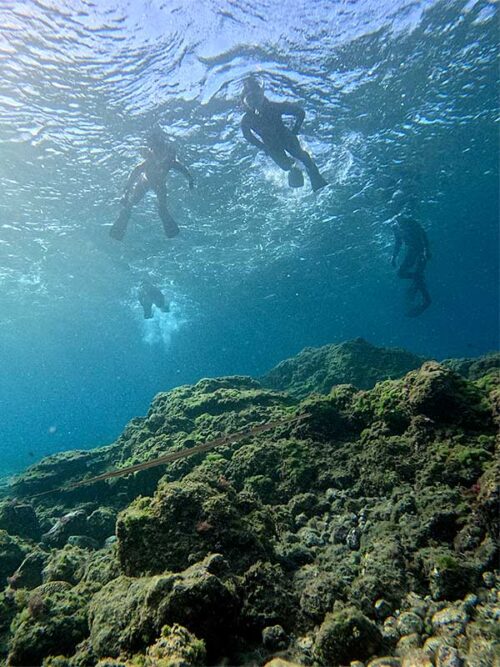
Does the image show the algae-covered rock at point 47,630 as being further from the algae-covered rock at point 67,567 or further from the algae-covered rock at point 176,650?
the algae-covered rock at point 176,650

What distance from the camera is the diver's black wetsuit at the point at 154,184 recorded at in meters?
12.3

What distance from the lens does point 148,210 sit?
20.2m

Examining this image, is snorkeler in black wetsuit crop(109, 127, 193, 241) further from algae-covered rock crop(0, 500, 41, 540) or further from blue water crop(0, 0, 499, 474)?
algae-covered rock crop(0, 500, 41, 540)

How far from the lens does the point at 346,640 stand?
2.18 metres

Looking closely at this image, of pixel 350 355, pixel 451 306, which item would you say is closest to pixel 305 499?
pixel 350 355

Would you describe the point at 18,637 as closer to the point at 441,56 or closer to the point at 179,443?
the point at 179,443

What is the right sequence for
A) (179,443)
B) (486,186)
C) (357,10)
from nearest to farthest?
(179,443) → (357,10) → (486,186)

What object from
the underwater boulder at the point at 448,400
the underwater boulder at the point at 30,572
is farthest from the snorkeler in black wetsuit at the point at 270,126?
the underwater boulder at the point at 30,572

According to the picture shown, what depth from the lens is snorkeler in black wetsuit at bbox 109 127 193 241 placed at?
40.6 ft

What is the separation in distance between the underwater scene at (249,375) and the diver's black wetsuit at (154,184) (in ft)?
0.35

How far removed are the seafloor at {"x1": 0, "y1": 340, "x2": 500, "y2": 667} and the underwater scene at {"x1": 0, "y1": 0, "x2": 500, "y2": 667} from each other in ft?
0.07

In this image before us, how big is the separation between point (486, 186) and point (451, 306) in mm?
84582

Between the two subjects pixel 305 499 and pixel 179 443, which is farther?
pixel 179 443

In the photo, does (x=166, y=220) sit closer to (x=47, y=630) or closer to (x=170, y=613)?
(x=47, y=630)
